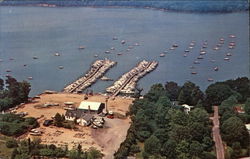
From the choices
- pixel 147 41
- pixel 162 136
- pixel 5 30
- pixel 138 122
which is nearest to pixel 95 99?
pixel 138 122

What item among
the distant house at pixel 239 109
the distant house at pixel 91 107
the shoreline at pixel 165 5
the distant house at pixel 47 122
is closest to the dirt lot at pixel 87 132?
the distant house at pixel 47 122

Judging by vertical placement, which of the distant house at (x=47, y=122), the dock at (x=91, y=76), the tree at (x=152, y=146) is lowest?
the dock at (x=91, y=76)

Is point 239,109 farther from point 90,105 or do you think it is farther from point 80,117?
→ point 80,117

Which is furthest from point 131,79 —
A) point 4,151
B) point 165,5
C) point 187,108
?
point 165,5

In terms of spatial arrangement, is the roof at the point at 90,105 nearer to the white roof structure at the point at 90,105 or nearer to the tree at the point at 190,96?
the white roof structure at the point at 90,105

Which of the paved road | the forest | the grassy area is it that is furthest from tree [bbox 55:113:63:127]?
the paved road
